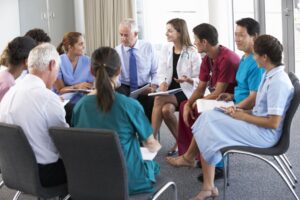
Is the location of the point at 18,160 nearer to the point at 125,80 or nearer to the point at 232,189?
the point at 232,189

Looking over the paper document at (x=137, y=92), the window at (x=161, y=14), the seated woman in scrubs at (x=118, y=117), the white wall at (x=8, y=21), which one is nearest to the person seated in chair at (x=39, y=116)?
the seated woman in scrubs at (x=118, y=117)

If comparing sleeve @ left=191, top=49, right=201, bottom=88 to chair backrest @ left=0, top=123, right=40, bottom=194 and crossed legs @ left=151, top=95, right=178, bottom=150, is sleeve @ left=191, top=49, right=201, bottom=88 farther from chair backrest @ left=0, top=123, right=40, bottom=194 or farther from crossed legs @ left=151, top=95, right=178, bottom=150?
chair backrest @ left=0, top=123, right=40, bottom=194

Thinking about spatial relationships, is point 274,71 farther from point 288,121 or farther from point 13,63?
point 13,63

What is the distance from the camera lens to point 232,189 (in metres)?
3.10

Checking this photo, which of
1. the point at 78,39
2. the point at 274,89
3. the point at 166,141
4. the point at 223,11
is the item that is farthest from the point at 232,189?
the point at 223,11

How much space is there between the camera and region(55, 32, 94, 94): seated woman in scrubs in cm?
377

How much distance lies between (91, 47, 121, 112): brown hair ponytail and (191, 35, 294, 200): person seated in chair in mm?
906

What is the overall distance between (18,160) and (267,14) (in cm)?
522

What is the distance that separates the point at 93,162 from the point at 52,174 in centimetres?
40

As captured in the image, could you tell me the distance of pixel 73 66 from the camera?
12.6 feet

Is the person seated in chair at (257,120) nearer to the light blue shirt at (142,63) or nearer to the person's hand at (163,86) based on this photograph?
the person's hand at (163,86)

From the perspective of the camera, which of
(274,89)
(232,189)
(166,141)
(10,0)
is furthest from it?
(10,0)

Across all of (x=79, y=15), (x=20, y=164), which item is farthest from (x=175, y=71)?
(x=79, y=15)

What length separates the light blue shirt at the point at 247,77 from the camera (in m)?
2.98
